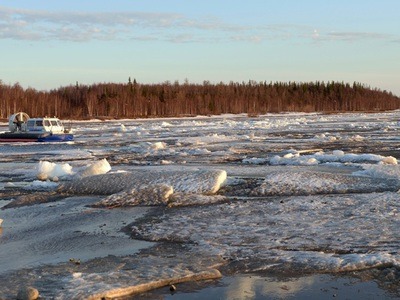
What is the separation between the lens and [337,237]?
7719mm

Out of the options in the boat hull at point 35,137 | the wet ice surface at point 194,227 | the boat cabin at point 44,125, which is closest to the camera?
the wet ice surface at point 194,227

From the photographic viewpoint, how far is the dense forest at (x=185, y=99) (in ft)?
275

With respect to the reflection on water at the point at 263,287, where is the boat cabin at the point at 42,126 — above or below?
Result: above

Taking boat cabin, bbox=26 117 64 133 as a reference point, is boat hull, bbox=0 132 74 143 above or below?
below

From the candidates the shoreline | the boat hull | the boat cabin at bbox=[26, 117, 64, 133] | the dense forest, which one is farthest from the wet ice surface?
the dense forest

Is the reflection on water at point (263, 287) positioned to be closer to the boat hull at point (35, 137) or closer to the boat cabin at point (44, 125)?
the boat hull at point (35, 137)

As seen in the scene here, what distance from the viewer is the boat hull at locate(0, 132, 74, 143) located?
31.5 meters

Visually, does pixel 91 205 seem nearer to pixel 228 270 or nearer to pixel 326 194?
pixel 326 194

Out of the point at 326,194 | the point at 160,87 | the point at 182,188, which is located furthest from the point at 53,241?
the point at 160,87

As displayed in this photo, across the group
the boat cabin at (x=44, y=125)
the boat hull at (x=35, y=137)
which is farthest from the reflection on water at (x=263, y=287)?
the boat cabin at (x=44, y=125)

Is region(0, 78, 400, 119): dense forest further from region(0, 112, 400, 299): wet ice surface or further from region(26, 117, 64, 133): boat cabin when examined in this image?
region(0, 112, 400, 299): wet ice surface

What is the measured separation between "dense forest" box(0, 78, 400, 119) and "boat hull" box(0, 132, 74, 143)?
46016mm

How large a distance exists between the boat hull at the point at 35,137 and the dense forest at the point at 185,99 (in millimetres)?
46016

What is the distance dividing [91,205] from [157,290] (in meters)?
5.03
